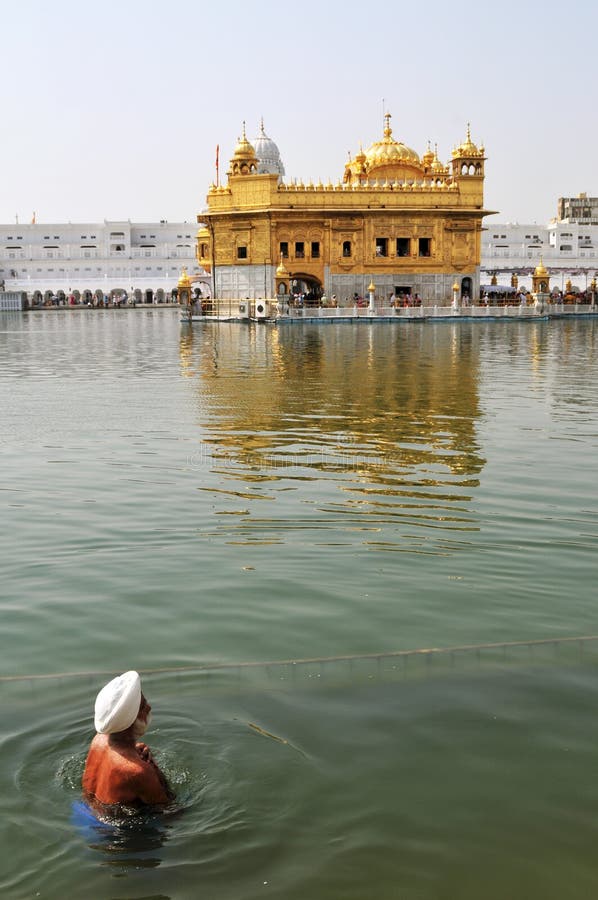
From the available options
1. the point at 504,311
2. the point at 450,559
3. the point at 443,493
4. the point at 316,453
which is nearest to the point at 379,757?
the point at 450,559

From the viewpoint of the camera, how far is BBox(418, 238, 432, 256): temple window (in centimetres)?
5288

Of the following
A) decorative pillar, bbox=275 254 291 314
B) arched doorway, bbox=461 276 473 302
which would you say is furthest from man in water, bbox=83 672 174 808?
arched doorway, bbox=461 276 473 302

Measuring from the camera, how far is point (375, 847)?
11.2ft

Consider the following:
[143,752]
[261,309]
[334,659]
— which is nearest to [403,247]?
[261,309]

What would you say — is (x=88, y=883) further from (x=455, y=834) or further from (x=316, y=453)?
(x=316, y=453)

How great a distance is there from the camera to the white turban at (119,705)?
134 inches

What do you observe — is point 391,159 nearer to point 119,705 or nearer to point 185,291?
point 185,291

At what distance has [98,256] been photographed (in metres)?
90.8

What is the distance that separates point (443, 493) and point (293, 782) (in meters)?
4.84

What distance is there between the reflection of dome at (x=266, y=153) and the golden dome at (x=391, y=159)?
83.1 feet

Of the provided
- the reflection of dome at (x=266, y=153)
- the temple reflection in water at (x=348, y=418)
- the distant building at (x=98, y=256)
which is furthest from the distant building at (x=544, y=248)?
the temple reflection in water at (x=348, y=418)

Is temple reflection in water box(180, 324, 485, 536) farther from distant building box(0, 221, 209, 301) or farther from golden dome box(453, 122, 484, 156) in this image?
distant building box(0, 221, 209, 301)

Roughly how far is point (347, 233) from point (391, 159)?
7185mm

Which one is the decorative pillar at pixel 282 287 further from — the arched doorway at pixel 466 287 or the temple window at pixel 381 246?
the arched doorway at pixel 466 287
